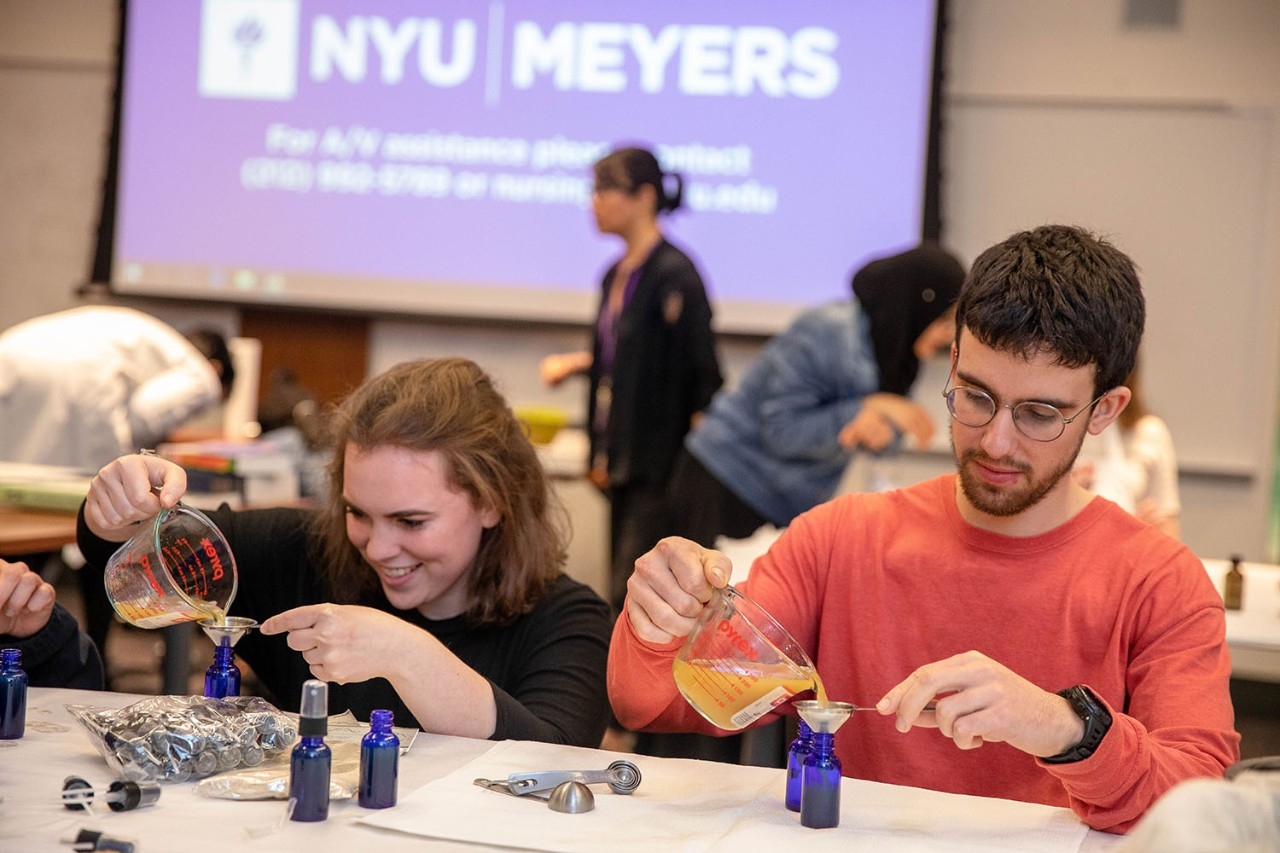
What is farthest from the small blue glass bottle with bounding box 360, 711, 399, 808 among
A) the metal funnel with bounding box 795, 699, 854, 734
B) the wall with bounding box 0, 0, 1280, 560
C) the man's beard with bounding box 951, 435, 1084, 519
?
the wall with bounding box 0, 0, 1280, 560

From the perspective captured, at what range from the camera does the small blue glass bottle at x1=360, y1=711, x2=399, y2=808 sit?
1.19 metres

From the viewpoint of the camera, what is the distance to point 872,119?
5246mm

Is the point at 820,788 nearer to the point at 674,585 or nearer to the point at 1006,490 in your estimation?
the point at 674,585

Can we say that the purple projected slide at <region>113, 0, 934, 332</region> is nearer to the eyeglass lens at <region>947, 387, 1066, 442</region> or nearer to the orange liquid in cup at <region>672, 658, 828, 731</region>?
the eyeglass lens at <region>947, 387, 1066, 442</region>

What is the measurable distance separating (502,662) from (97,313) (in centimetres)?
271

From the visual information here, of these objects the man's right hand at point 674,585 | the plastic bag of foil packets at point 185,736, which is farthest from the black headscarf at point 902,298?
the plastic bag of foil packets at point 185,736

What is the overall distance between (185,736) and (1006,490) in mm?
899

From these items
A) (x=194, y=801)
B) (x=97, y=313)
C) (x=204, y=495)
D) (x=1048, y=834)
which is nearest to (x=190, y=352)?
(x=97, y=313)

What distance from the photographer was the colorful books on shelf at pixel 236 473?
11.2ft

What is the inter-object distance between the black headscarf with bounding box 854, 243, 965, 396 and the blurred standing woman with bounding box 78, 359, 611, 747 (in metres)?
1.37

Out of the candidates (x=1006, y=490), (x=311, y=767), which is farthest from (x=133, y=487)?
(x=1006, y=490)

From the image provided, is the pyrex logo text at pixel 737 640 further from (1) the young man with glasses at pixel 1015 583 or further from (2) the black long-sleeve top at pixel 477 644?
(2) the black long-sleeve top at pixel 477 644

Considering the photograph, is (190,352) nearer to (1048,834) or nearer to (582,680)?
(582,680)

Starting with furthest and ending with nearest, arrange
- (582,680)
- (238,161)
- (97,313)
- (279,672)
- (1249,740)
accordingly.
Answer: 1. (238,161)
2. (97,313)
3. (1249,740)
4. (279,672)
5. (582,680)
